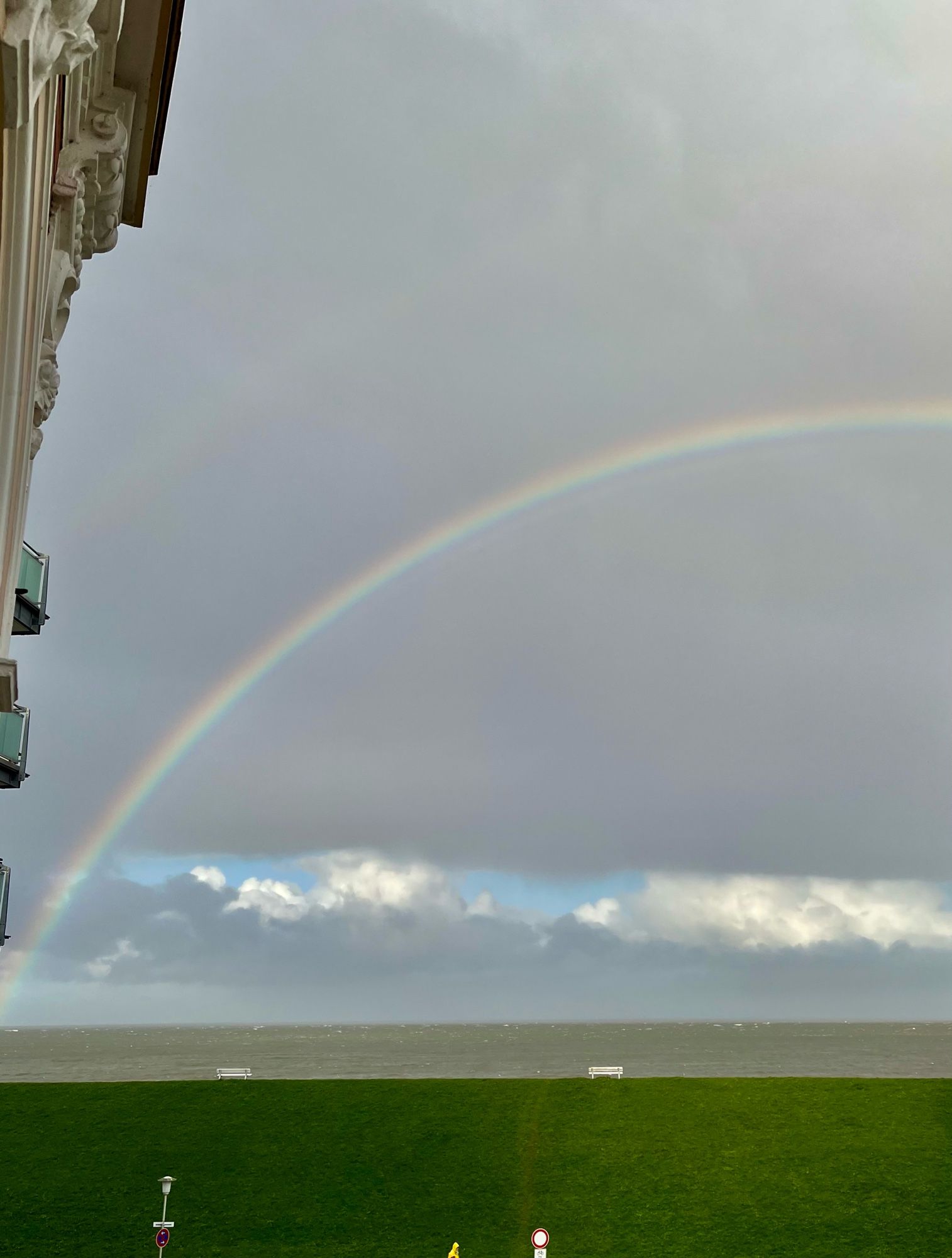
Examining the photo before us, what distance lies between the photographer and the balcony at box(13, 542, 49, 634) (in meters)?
14.0

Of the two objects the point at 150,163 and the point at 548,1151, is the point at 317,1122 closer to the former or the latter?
the point at 548,1151

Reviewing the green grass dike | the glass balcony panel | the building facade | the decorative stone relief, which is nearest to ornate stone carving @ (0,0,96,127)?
the building facade

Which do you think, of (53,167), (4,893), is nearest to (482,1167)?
(4,893)

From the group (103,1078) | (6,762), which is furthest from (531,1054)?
(6,762)

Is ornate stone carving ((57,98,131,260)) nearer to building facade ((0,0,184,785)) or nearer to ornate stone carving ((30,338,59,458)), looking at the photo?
building facade ((0,0,184,785))

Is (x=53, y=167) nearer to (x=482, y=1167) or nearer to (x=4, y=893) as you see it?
(x=4, y=893)

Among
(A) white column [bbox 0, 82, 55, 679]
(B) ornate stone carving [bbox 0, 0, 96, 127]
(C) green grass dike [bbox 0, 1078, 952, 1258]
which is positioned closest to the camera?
(B) ornate stone carving [bbox 0, 0, 96, 127]

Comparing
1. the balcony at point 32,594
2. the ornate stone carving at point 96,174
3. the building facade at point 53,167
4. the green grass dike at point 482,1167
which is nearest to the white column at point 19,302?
the building facade at point 53,167

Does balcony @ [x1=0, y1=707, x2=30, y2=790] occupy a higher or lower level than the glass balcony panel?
lower

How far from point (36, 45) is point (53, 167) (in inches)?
137

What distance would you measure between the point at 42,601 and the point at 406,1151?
71.5ft

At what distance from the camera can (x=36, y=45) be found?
6.14m

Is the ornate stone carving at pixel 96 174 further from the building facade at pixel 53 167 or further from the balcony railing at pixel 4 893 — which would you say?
the balcony railing at pixel 4 893

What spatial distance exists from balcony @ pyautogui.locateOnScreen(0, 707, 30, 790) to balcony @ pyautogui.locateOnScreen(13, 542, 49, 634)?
1.09m
